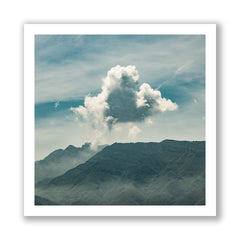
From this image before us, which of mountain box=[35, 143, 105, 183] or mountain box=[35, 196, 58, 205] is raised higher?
mountain box=[35, 143, 105, 183]

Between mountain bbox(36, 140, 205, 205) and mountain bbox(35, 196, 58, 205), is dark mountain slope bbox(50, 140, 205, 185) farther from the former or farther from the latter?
mountain bbox(35, 196, 58, 205)

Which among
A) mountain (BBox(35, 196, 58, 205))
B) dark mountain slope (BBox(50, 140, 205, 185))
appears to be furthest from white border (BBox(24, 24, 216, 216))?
dark mountain slope (BBox(50, 140, 205, 185))

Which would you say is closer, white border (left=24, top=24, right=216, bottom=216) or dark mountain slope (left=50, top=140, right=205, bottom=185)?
white border (left=24, top=24, right=216, bottom=216)
